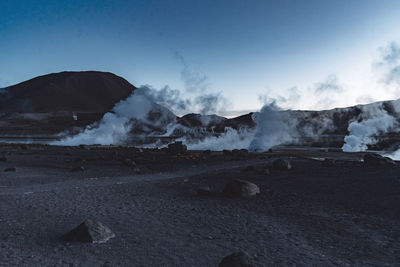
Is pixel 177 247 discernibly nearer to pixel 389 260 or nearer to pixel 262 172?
pixel 389 260

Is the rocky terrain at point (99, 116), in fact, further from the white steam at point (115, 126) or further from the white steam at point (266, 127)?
the white steam at point (266, 127)

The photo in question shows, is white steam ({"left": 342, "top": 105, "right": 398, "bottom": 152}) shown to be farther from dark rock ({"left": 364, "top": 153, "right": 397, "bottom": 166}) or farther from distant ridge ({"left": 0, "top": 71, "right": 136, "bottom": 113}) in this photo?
distant ridge ({"left": 0, "top": 71, "right": 136, "bottom": 113})

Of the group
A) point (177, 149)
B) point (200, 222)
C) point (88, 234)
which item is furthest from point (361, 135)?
point (88, 234)

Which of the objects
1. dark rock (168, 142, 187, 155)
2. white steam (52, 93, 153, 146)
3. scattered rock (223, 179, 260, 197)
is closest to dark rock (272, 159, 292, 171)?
scattered rock (223, 179, 260, 197)

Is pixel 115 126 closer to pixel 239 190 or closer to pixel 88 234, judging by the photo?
pixel 239 190

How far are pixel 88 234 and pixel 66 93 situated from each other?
537 ft

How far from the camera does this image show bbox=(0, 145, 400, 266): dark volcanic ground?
17.8ft

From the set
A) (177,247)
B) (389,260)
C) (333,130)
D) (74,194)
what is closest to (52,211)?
(74,194)

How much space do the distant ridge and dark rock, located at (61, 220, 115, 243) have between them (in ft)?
437

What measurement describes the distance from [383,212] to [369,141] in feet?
122

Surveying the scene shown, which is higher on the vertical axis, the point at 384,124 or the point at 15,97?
the point at 15,97

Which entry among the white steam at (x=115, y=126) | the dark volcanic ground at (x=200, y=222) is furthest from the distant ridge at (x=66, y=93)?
the dark volcanic ground at (x=200, y=222)

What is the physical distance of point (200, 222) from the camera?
7.66 metres

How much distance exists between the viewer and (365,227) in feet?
24.1
